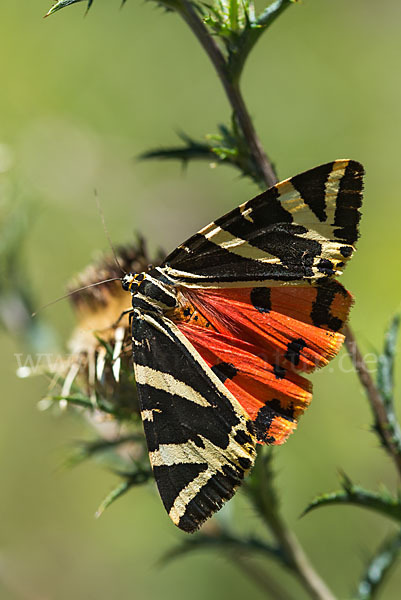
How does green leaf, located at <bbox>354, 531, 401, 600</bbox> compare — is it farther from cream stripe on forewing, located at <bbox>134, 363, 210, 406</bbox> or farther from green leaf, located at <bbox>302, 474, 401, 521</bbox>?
cream stripe on forewing, located at <bbox>134, 363, 210, 406</bbox>

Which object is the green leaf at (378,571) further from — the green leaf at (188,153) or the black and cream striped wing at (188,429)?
the green leaf at (188,153)

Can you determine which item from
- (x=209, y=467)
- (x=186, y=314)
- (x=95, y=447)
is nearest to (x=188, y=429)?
(x=209, y=467)

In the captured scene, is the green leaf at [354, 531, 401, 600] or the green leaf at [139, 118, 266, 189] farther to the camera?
the green leaf at [354, 531, 401, 600]

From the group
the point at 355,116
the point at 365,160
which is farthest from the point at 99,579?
the point at 355,116

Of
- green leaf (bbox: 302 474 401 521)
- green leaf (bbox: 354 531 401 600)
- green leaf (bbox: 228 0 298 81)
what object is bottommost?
green leaf (bbox: 354 531 401 600)

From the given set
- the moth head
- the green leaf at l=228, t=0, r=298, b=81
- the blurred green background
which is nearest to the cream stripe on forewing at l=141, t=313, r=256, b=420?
the moth head

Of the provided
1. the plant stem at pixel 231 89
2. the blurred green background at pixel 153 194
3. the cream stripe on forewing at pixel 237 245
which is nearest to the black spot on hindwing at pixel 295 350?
the cream stripe on forewing at pixel 237 245

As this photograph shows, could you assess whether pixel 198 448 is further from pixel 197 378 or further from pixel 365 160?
pixel 365 160

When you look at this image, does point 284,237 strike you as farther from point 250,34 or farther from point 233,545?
point 233,545
